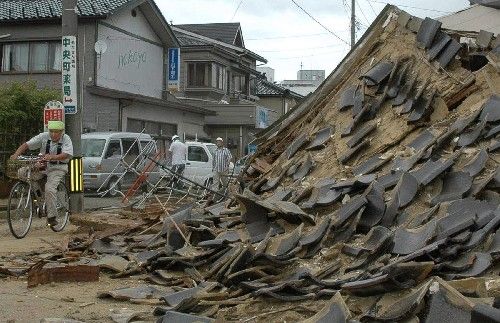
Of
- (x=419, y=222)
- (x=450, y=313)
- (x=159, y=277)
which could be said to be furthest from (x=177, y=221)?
(x=450, y=313)

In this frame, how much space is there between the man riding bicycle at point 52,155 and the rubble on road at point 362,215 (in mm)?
1538

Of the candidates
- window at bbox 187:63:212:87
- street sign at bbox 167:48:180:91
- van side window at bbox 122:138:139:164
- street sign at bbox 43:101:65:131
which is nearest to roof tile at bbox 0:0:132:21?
street sign at bbox 167:48:180:91

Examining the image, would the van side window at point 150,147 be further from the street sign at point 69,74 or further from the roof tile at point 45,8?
the roof tile at point 45,8

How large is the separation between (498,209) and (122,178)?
48.5 ft

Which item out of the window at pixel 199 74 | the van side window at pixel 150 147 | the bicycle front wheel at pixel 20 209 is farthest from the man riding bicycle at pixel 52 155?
the window at pixel 199 74

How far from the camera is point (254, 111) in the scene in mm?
37094

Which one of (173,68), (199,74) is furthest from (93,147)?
(199,74)

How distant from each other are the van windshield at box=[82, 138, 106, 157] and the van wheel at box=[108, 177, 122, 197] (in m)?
0.89

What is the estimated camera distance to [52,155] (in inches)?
393

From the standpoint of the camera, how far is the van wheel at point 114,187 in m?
18.5

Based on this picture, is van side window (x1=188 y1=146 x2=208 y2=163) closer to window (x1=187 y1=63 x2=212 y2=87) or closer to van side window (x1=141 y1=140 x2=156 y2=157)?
van side window (x1=141 y1=140 x2=156 y2=157)

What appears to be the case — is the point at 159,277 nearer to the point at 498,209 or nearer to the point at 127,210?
the point at 498,209

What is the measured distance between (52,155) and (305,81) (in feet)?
237

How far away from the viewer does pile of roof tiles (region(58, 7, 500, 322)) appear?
4766 millimetres
